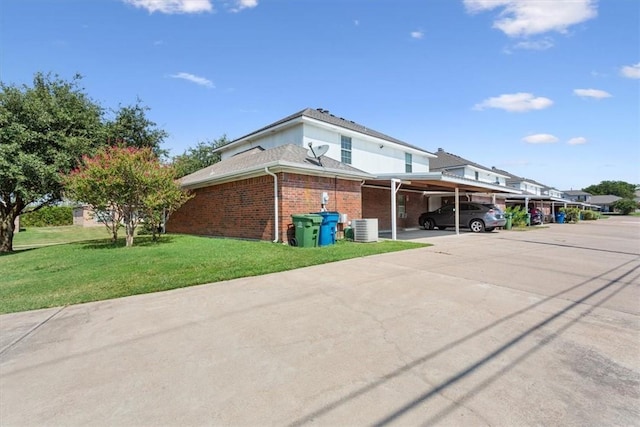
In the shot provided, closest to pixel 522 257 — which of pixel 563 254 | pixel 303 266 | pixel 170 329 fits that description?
pixel 563 254

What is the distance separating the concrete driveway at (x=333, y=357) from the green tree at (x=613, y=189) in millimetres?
136827

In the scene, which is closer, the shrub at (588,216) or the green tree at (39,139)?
the green tree at (39,139)

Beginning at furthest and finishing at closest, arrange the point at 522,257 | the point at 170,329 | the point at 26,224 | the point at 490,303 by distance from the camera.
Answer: the point at 26,224 → the point at 522,257 → the point at 490,303 → the point at 170,329

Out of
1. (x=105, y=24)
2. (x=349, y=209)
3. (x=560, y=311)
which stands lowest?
(x=560, y=311)

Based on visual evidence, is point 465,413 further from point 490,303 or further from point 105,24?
point 105,24

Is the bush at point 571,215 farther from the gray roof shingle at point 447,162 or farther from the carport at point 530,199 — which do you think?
the gray roof shingle at point 447,162

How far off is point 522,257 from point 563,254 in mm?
1658

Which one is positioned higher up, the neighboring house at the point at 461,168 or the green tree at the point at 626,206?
the neighboring house at the point at 461,168

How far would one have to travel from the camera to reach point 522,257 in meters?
9.07

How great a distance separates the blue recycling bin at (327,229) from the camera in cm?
1092

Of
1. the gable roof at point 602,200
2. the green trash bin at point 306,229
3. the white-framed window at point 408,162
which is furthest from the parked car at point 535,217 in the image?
the gable roof at point 602,200

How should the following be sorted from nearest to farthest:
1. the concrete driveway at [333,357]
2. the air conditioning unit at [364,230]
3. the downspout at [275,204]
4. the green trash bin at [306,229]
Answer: the concrete driveway at [333,357]
the green trash bin at [306,229]
the downspout at [275,204]
the air conditioning unit at [364,230]

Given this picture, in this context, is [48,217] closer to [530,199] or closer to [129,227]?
[129,227]

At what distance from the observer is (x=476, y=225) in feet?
59.6
